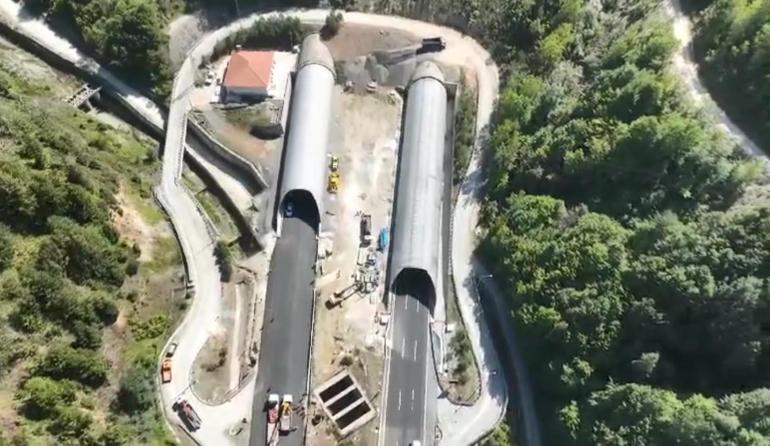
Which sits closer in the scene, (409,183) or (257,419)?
(257,419)

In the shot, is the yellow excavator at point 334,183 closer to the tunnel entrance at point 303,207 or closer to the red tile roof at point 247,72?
the tunnel entrance at point 303,207

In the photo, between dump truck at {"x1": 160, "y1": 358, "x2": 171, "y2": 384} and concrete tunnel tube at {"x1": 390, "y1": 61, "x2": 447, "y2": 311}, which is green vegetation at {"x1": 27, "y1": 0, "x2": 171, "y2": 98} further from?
dump truck at {"x1": 160, "y1": 358, "x2": 171, "y2": 384}

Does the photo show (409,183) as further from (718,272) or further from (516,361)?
(718,272)

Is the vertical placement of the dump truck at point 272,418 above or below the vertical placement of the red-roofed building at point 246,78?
below

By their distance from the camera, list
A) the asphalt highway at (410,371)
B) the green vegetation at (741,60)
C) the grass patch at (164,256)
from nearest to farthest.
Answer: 1. the asphalt highway at (410,371)
2. the green vegetation at (741,60)
3. the grass patch at (164,256)

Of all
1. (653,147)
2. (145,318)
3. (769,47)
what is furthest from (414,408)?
(769,47)

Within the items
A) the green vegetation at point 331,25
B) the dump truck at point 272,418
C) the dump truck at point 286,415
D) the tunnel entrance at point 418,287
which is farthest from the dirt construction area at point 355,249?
the green vegetation at point 331,25

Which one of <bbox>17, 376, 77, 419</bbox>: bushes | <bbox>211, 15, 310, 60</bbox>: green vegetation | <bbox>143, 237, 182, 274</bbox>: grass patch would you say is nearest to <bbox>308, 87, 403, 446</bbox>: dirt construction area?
<bbox>211, 15, 310, 60</bbox>: green vegetation
